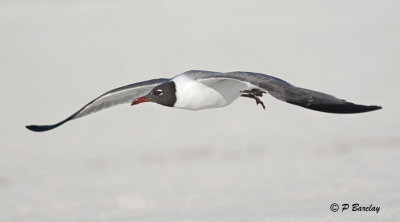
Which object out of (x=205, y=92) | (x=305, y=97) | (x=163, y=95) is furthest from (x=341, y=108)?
(x=163, y=95)

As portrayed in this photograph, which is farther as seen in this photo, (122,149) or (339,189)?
(122,149)

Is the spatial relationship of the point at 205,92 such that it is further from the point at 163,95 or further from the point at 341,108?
the point at 341,108

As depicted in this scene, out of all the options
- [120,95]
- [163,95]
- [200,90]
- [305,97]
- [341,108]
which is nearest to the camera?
[341,108]

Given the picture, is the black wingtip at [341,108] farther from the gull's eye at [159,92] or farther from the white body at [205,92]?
the gull's eye at [159,92]

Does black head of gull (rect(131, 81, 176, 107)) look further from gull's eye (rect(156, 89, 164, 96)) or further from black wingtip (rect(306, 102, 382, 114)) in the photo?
black wingtip (rect(306, 102, 382, 114))

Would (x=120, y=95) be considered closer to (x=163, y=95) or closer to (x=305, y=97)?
(x=163, y=95)

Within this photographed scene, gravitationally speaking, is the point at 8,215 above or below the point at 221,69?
below

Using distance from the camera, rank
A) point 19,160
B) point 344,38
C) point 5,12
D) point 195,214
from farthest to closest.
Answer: point 5,12 → point 344,38 → point 19,160 → point 195,214

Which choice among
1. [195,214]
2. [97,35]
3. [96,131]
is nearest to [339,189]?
[195,214]

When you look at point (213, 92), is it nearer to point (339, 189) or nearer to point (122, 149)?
point (339, 189)

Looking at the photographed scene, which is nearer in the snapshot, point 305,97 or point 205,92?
point 305,97

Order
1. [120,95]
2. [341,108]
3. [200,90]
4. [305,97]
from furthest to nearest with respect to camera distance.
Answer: [120,95], [200,90], [305,97], [341,108]

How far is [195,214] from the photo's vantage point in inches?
494

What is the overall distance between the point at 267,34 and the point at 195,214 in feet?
38.7
